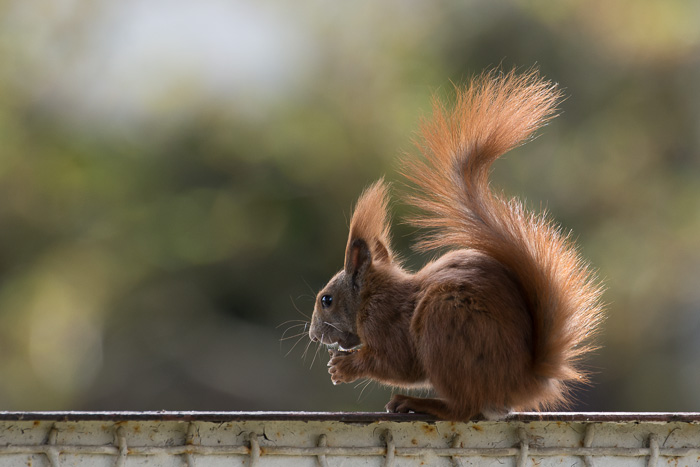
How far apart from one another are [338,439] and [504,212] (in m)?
0.36

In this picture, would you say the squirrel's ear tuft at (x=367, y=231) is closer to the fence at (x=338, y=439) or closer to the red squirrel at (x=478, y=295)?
the red squirrel at (x=478, y=295)

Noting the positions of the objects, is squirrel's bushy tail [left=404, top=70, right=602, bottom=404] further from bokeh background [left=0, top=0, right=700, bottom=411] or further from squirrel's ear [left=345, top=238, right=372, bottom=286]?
bokeh background [left=0, top=0, right=700, bottom=411]

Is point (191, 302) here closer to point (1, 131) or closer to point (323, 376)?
point (323, 376)

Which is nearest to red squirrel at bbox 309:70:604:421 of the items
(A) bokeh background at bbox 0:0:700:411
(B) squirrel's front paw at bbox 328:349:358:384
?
(B) squirrel's front paw at bbox 328:349:358:384

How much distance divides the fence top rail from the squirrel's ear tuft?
278 millimetres

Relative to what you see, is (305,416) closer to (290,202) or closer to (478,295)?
(478,295)

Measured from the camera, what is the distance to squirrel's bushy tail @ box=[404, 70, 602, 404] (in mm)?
892

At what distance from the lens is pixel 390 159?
3203 millimetres

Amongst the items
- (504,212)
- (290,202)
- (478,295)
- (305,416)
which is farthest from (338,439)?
(290,202)

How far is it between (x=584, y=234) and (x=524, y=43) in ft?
3.05

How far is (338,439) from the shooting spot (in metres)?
0.81

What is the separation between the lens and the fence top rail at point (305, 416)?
2.40ft

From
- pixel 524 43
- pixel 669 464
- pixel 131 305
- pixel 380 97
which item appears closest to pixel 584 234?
pixel 524 43

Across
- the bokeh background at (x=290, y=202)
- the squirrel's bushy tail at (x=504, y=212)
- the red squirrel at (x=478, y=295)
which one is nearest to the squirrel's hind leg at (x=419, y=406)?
the red squirrel at (x=478, y=295)
